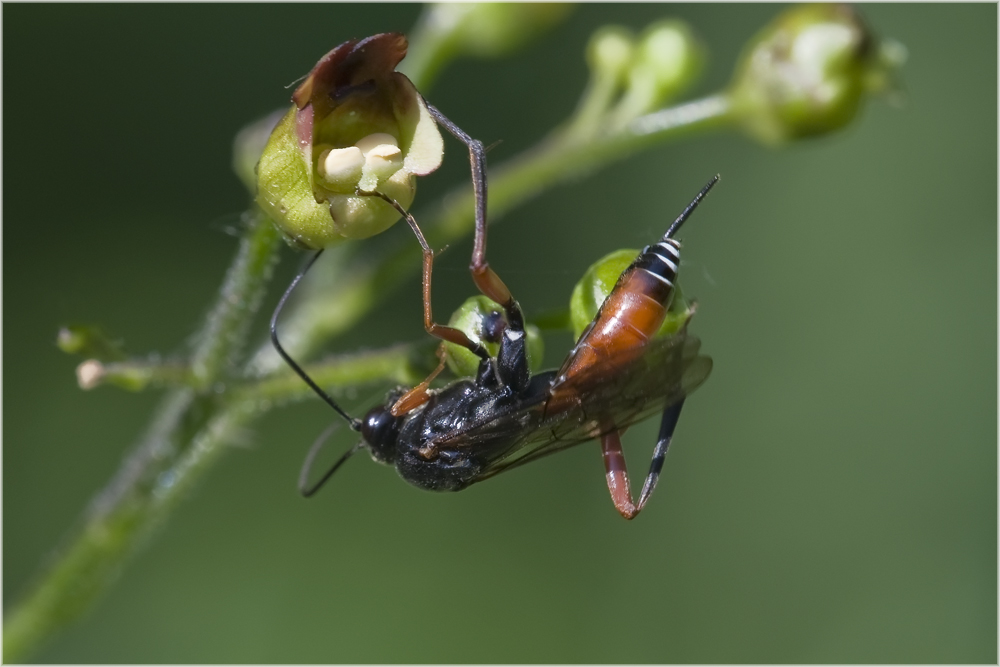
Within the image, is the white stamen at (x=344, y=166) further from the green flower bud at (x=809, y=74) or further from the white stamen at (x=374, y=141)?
the green flower bud at (x=809, y=74)

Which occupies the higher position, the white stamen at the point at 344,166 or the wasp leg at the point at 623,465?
the white stamen at the point at 344,166

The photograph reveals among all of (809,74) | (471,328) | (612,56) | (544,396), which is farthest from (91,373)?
(809,74)

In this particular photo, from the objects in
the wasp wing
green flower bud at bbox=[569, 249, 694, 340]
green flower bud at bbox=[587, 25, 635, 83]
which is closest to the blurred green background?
green flower bud at bbox=[587, 25, 635, 83]

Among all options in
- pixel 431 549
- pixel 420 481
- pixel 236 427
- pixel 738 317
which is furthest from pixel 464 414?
pixel 738 317

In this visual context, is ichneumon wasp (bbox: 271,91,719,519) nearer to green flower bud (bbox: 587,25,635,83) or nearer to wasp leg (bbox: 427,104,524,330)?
wasp leg (bbox: 427,104,524,330)

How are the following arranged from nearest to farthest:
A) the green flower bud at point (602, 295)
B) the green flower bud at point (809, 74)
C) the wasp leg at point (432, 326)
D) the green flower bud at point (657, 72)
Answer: the wasp leg at point (432, 326), the green flower bud at point (602, 295), the green flower bud at point (809, 74), the green flower bud at point (657, 72)

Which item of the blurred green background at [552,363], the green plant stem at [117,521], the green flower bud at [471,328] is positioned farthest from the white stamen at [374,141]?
the blurred green background at [552,363]

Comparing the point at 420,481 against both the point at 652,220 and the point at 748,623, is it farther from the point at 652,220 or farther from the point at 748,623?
the point at 652,220
